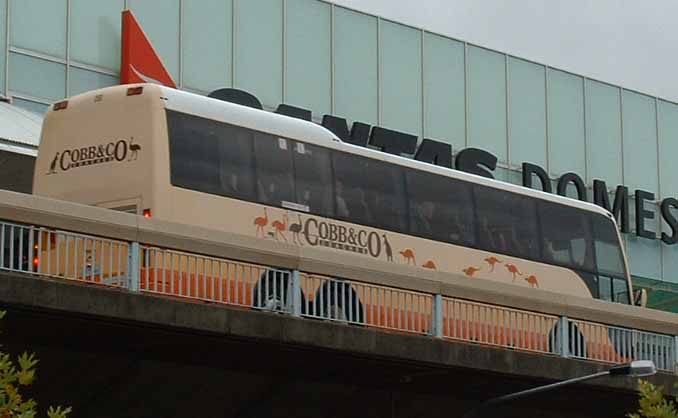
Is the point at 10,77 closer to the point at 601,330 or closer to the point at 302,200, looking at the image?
the point at 302,200

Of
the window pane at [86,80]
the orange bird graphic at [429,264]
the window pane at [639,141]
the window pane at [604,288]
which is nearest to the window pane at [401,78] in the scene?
the window pane at [639,141]

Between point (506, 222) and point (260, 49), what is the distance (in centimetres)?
1295

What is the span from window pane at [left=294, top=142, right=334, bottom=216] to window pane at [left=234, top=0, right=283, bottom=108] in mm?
14594

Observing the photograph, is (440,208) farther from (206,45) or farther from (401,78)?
(401,78)

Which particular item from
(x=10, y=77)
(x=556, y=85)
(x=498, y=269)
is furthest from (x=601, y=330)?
(x=556, y=85)

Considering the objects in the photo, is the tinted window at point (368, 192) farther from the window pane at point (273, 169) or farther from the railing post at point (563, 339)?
the railing post at point (563, 339)

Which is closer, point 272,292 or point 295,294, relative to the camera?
point 295,294

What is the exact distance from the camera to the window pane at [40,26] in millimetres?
38625

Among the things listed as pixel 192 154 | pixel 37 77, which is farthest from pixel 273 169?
pixel 37 77

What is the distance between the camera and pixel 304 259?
2431 cm

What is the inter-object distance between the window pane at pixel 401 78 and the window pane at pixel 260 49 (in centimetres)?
386

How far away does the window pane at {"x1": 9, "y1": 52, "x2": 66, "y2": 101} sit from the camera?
38.3 metres

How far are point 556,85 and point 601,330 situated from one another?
24223 millimetres

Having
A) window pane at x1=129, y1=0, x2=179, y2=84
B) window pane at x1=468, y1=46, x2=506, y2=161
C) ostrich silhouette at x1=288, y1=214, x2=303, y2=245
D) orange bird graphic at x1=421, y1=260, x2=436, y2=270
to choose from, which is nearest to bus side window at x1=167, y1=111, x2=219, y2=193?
ostrich silhouette at x1=288, y1=214, x2=303, y2=245
